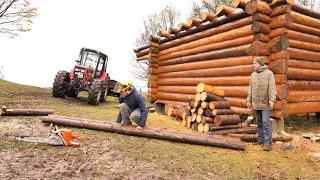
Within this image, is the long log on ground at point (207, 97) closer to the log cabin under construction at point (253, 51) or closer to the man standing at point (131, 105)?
the log cabin under construction at point (253, 51)

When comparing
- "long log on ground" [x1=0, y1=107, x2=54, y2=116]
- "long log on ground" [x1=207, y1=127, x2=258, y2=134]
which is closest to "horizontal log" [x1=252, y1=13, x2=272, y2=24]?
"long log on ground" [x1=207, y1=127, x2=258, y2=134]

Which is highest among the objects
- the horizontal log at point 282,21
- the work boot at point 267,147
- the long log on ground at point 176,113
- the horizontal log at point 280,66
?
the horizontal log at point 282,21

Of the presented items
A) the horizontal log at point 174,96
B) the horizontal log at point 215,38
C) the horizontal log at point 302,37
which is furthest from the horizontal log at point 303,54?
the horizontal log at point 174,96

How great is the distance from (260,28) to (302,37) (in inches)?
74.9

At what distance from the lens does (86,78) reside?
14008mm

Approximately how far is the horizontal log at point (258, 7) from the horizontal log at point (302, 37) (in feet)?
3.20

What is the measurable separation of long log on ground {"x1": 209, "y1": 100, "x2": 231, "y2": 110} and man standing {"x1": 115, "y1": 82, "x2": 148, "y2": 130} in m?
2.41

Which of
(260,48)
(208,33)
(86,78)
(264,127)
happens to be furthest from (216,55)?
(86,78)

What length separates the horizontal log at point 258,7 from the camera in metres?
7.41

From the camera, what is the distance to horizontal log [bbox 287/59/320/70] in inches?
319

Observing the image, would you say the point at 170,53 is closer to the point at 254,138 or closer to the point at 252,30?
the point at 252,30

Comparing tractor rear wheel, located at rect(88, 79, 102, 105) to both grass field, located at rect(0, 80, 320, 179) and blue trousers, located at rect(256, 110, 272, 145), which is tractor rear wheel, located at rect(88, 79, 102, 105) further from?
blue trousers, located at rect(256, 110, 272, 145)

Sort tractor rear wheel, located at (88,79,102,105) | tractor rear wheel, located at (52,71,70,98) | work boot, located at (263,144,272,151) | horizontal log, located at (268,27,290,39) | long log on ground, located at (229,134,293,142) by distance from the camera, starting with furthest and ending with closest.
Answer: tractor rear wheel, located at (52,71,70,98) → tractor rear wheel, located at (88,79,102,105) → horizontal log, located at (268,27,290,39) → long log on ground, located at (229,134,293,142) → work boot, located at (263,144,272,151)

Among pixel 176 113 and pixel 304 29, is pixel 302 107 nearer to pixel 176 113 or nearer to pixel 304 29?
pixel 304 29
